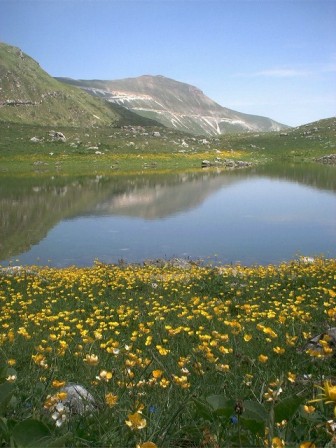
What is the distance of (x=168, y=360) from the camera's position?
5621mm

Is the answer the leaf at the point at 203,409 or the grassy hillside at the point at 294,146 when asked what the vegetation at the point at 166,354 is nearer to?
the leaf at the point at 203,409

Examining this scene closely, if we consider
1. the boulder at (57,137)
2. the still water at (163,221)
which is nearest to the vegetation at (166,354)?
the still water at (163,221)

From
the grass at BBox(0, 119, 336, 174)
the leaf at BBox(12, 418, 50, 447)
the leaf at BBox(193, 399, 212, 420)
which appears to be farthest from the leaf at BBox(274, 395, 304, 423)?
the grass at BBox(0, 119, 336, 174)

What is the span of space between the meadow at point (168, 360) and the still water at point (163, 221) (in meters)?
4.58

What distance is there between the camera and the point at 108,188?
143 ft

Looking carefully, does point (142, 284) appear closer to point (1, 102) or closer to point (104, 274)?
point (104, 274)

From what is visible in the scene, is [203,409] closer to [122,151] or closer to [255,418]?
[255,418]

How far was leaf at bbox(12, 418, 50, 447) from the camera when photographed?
6.14 ft

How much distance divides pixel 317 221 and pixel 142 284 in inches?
677

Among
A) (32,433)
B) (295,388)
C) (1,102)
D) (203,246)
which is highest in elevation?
(1,102)

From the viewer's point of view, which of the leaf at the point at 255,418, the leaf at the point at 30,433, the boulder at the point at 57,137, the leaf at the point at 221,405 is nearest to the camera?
the leaf at the point at 30,433

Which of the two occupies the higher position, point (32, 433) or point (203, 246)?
→ point (32, 433)

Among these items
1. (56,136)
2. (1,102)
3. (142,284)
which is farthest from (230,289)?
(1,102)

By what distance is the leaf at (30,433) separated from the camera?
187 centimetres
